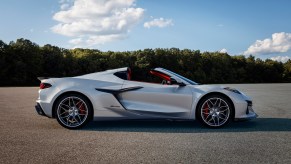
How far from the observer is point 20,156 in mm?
4898

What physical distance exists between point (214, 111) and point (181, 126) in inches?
31.4

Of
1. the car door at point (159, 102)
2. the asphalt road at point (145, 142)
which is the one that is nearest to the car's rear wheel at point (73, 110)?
the asphalt road at point (145, 142)

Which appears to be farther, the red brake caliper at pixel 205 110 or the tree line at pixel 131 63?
the tree line at pixel 131 63

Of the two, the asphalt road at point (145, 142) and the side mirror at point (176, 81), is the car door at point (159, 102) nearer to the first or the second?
the side mirror at point (176, 81)

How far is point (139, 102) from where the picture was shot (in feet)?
24.0

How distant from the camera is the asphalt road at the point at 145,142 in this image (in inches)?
189

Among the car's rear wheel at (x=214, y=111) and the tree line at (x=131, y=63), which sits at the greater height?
the tree line at (x=131, y=63)

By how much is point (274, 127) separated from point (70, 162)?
4.64m

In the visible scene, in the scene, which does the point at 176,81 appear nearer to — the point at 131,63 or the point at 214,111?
the point at 214,111

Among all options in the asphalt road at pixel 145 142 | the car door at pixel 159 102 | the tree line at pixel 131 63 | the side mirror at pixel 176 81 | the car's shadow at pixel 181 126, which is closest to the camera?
the asphalt road at pixel 145 142

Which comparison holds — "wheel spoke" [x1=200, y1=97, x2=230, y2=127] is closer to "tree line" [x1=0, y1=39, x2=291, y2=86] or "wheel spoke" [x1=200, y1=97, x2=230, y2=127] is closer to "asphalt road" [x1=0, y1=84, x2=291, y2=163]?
"asphalt road" [x1=0, y1=84, x2=291, y2=163]

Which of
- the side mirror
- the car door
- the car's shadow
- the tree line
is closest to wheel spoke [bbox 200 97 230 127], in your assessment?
the car's shadow

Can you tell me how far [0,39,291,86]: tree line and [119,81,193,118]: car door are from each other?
33.2 m

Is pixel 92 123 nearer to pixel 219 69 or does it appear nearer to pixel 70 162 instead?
pixel 70 162
